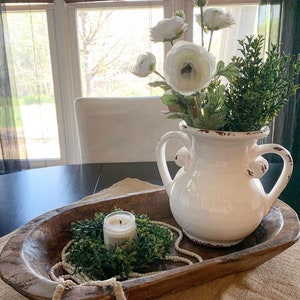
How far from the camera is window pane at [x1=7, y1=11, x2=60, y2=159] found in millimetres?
2291

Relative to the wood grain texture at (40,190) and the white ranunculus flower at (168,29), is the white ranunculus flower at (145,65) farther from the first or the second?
the wood grain texture at (40,190)

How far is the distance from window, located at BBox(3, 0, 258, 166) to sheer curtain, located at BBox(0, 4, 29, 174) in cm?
6

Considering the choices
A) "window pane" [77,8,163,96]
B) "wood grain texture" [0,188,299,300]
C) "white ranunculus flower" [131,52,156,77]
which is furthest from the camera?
"window pane" [77,8,163,96]

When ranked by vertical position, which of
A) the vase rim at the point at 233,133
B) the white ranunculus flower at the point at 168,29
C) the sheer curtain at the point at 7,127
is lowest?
the sheer curtain at the point at 7,127

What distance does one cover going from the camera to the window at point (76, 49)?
2277 millimetres

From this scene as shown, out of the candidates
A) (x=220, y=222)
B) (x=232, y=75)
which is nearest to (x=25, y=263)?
(x=220, y=222)

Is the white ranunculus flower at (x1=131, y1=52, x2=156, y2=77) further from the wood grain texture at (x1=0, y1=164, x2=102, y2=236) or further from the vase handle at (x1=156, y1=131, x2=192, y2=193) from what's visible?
the wood grain texture at (x1=0, y1=164, x2=102, y2=236)

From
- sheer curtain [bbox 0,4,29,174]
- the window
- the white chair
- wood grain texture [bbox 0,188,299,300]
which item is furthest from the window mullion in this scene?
wood grain texture [bbox 0,188,299,300]

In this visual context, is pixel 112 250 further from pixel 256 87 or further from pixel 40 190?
pixel 40 190

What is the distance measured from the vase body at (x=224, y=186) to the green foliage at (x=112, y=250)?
8 cm

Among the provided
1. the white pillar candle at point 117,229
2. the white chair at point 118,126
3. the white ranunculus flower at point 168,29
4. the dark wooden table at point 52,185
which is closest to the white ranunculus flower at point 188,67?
the white ranunculus flower at point 168,29

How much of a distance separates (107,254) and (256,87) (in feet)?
1.38

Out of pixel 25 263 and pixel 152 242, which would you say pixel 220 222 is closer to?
pixel 152 242

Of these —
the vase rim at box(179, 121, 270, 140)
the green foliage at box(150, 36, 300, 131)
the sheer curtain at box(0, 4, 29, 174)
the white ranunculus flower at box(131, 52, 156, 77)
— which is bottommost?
the sheer curtain at box(0, 4, 29, 174)
